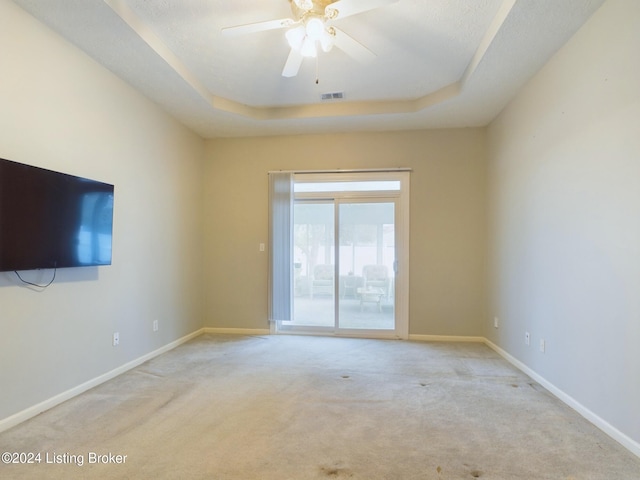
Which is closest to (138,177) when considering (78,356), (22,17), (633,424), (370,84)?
(22,17)

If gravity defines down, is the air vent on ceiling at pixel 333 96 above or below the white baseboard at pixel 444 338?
above

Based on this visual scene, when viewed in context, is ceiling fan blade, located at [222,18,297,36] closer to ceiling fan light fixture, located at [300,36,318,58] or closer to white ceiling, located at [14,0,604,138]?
ceiling fan light fixture, located at [300,36,318,58]

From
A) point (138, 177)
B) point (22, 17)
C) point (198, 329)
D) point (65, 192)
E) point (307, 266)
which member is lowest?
point (198, 329)

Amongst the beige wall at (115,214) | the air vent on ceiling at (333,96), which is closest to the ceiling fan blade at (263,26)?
the beige wall at (115,214)

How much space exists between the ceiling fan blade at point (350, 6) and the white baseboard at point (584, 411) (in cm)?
290

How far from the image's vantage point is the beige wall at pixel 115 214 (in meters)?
2.23

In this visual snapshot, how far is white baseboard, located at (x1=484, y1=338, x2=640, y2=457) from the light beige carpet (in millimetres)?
44

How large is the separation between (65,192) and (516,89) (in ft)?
13.5

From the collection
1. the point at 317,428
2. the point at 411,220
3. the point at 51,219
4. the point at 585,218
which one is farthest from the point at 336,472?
the point at 411,220

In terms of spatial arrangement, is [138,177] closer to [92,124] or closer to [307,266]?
[92,124]

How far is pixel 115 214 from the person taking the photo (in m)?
3.12

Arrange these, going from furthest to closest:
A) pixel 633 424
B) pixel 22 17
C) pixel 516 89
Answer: pixel 516 89, pixel 22 17, pixel 633 424

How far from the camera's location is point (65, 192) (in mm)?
2471

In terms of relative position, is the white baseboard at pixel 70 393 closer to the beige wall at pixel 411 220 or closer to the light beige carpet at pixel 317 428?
the light beige carpet at pixel 317 428
